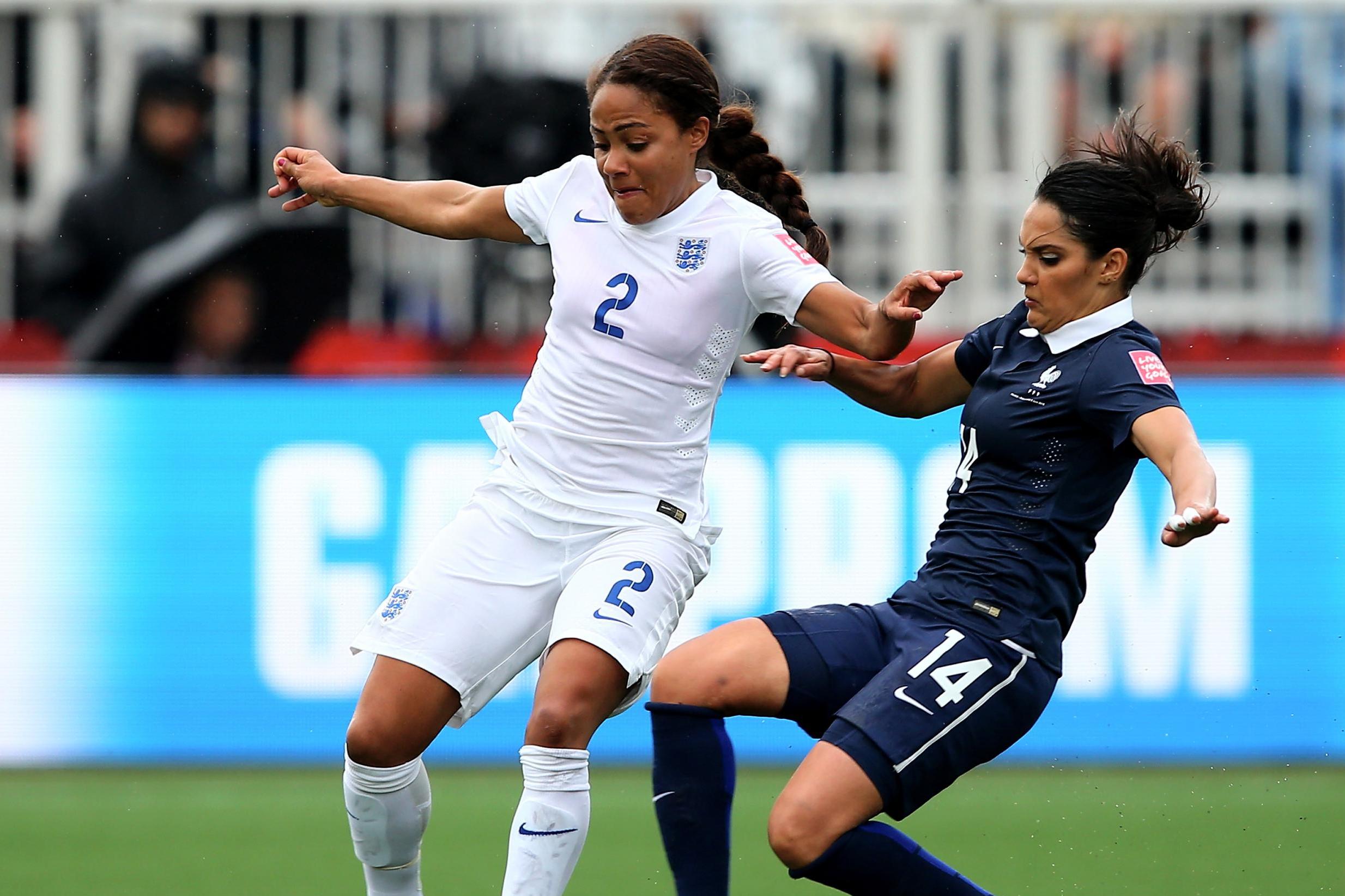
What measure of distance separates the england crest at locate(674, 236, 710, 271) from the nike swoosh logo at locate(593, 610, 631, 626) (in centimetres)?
81

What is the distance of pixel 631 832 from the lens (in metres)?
6.28

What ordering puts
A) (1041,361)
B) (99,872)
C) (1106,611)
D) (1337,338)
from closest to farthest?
(1041,361) < (99,872) < (1106,611) < (1337,338)

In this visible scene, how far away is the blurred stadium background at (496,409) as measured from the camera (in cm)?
661

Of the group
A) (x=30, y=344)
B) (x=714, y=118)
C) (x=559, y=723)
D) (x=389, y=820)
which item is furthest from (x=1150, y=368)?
(x=30, y=344)

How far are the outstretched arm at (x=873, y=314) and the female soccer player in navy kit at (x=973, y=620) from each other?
11 centimetres

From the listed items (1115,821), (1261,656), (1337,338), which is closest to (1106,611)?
(1261,656)

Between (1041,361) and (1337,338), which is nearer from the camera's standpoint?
(1041,361)

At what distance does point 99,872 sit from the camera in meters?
5.63

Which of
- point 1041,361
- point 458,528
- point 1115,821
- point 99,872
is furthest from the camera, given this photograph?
point 1115,821

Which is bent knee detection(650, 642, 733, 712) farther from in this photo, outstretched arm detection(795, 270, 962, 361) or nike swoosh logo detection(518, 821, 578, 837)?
outstretched arm detection(795, 270, 962, 361)

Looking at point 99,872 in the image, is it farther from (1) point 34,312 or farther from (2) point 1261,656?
(2) point 1261,656

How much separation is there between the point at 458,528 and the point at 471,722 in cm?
301

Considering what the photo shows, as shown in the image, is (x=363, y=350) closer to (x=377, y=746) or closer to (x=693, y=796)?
(x=377, y=746)

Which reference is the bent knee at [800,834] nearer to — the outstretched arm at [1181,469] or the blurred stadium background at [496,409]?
the outstretched arm at [1181,469]
